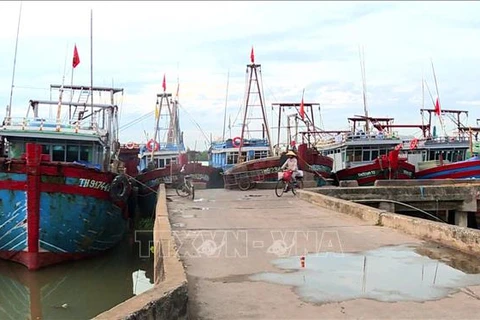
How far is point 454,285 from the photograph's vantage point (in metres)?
5.15

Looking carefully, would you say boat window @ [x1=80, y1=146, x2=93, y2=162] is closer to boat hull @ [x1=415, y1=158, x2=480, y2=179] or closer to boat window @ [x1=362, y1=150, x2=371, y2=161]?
boat window @ [x1=362, y1=150, x2=371, y2=161]

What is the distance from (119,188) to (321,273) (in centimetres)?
954

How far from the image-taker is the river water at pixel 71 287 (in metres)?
10.1

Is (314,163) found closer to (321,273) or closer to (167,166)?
(167,166)

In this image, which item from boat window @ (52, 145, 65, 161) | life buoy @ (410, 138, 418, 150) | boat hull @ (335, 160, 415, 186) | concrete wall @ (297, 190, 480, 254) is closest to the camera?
concrete wall @ (297, 190, 480, 254)

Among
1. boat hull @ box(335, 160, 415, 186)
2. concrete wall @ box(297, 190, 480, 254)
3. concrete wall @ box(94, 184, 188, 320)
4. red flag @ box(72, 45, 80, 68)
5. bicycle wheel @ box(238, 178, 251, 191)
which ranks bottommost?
concrete wall @ box(94, 184, 188, 320)

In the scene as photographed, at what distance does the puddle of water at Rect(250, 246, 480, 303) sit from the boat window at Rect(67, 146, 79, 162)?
9.99 meters

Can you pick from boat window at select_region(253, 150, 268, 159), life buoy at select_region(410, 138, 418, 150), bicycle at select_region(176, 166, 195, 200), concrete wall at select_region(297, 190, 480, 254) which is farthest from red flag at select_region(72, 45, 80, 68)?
life buoy at select_region(410, 138, 418, 150)

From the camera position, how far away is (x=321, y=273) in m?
5.75

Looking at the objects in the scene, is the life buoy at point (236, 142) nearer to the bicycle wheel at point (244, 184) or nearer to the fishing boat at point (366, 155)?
the fishing boat at point (366, 155)

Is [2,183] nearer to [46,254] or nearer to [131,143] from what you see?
[46,254]

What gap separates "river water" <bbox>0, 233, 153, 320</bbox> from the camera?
10.1 m

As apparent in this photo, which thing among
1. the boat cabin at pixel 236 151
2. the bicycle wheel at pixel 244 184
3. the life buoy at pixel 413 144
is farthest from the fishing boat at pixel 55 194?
the life buoy at pixel 413 144

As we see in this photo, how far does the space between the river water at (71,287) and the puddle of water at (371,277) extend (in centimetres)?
545
